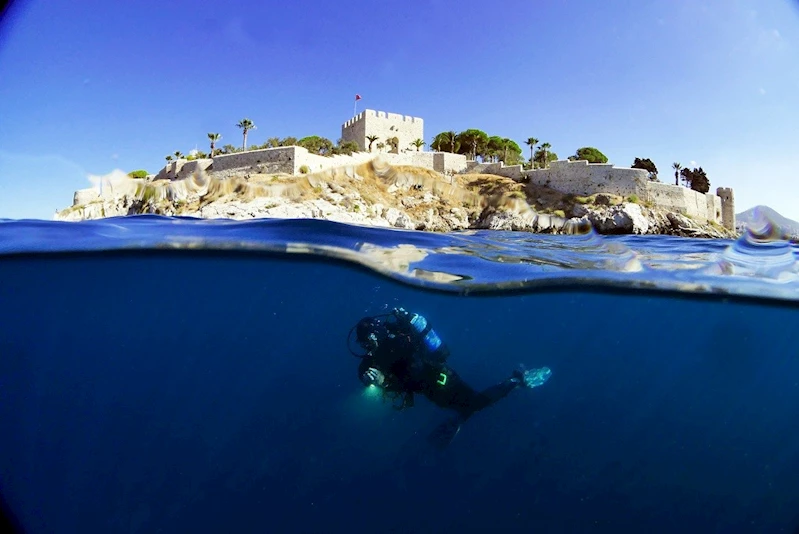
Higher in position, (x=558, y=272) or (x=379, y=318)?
(x=558, y=272)

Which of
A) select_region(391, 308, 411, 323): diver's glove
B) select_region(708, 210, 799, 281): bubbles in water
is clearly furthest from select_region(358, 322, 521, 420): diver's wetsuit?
select_region(708, 210, 799, 281): bubbles in water

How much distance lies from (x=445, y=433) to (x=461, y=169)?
4646 cm

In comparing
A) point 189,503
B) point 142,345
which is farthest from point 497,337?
point 142,345

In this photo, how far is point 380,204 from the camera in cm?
2536

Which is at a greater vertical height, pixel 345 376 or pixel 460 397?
pixel 460 397

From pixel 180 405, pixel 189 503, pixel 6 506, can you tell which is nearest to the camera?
pixel 6 506

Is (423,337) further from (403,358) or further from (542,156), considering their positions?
(542,156)

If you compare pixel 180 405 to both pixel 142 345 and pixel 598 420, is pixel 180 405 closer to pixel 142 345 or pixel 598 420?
pixel 142 345

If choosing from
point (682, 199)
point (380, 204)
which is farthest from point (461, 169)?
point (380, 204)

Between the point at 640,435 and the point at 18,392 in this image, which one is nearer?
the point at 18,392

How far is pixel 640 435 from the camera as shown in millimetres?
15445

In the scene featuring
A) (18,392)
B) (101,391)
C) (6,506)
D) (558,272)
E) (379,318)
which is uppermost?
(558,272)

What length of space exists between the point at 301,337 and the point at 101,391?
6031 millimetres

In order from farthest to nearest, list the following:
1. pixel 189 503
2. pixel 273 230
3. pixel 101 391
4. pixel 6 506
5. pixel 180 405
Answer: pixel 180 405 < pixel 101 391 < pixel 189 503 < pixel 273 230 < pixel 6 506
